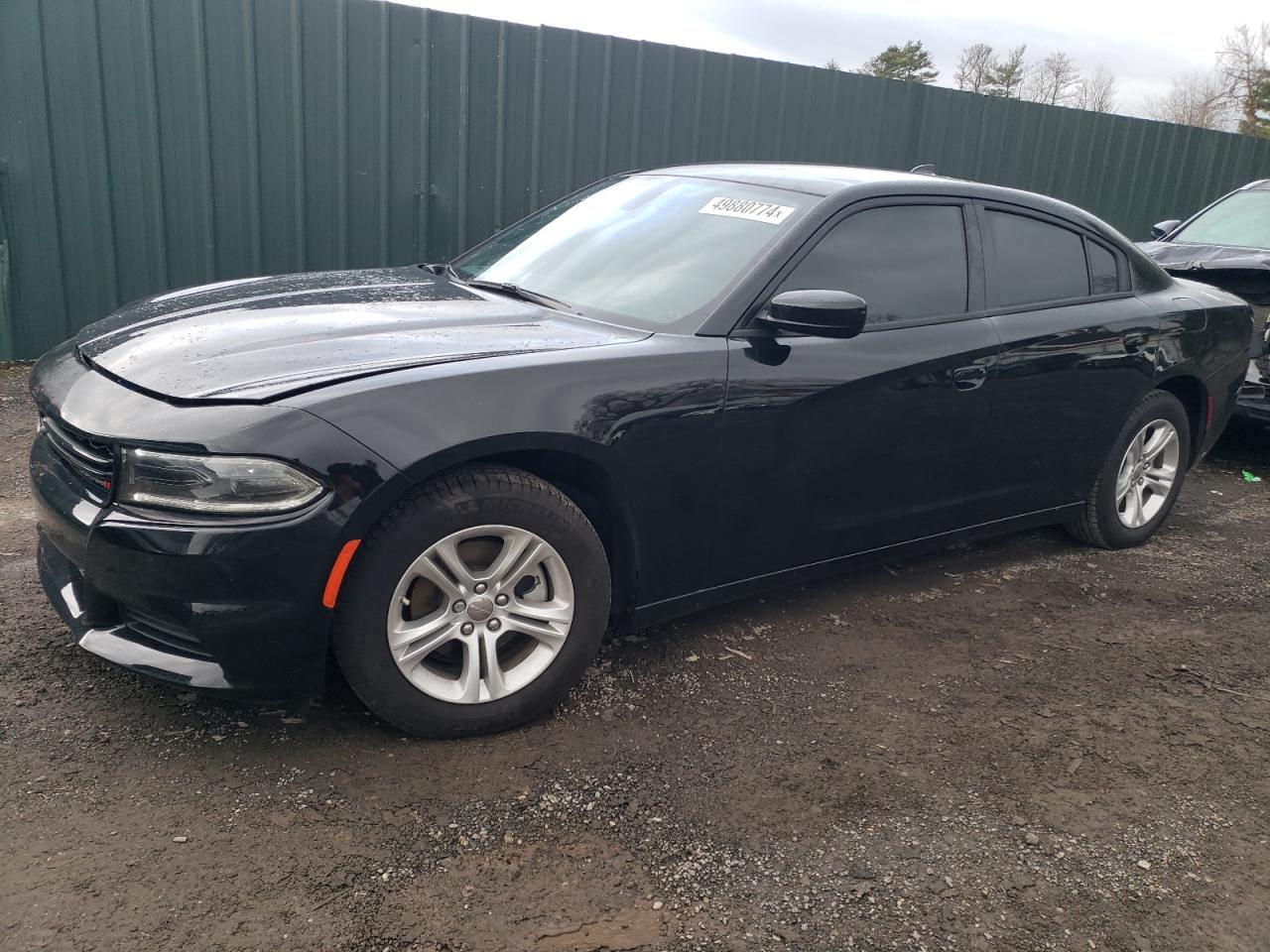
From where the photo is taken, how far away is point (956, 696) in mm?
3176

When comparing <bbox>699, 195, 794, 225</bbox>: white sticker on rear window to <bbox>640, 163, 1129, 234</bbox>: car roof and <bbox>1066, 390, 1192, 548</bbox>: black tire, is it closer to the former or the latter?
<bbox>640, 163, 1129, 234</bbox>: car roof

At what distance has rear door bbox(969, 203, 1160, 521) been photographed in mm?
3777

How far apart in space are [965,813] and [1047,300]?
2.24 metres

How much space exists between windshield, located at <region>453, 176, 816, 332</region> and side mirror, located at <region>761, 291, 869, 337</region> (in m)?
0.22

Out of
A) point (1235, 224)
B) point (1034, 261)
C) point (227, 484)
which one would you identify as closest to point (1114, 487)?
point (1034, 261)

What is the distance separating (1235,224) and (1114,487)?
4553mm

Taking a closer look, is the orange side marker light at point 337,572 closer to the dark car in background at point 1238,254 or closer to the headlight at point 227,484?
the headlight at point 227,484

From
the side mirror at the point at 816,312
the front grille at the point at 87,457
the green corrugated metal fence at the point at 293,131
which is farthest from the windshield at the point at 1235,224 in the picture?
the front grille at the point at 87,457

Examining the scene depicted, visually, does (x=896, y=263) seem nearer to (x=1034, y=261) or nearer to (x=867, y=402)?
(x=867, y=402)

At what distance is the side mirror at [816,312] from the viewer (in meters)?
2.97

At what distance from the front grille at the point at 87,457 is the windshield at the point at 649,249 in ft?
4.79

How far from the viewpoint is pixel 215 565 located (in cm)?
230

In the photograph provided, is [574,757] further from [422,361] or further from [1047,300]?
[1047,300]

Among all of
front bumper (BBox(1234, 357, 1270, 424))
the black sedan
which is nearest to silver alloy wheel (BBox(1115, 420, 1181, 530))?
the black sedan
